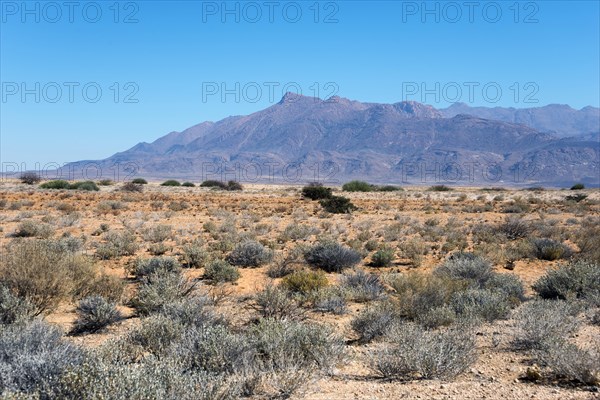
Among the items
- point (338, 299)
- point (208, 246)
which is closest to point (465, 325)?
point (338, 299)

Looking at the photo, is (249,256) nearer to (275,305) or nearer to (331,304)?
(331,304)

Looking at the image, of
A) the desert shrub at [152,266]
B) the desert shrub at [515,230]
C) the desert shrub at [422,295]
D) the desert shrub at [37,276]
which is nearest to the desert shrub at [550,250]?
the desert shrub at [515,230]

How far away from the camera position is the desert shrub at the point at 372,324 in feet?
25.4

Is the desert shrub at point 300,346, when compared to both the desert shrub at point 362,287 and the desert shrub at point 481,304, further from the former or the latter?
the desert shrub at point 362,287

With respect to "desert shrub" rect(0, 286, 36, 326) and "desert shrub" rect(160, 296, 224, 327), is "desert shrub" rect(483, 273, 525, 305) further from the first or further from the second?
"desert shrub" rect(0, 286, 36, 326)

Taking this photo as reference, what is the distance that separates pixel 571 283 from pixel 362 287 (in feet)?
14.4

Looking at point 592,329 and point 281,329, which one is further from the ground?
point 281,329

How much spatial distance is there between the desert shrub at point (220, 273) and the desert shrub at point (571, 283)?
6994 mm

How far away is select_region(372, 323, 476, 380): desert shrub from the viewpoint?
5.94 metres

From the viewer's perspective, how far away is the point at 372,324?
25.6 feet

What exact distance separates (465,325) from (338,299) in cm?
271

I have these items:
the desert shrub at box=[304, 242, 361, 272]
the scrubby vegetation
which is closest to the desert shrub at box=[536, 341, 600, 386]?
the scrubby vegetation

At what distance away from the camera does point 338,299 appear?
966cm

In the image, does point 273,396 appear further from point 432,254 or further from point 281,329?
point 432,254
